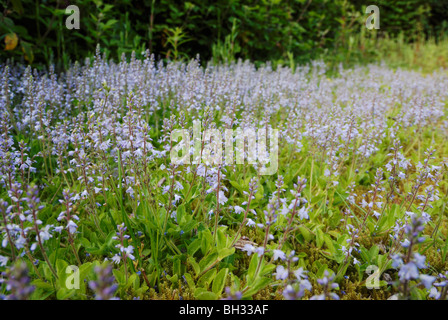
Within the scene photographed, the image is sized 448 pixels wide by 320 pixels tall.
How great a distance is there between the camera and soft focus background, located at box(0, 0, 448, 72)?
5.68 m

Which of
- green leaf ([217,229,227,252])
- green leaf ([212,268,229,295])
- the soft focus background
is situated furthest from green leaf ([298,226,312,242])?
the soft focus background

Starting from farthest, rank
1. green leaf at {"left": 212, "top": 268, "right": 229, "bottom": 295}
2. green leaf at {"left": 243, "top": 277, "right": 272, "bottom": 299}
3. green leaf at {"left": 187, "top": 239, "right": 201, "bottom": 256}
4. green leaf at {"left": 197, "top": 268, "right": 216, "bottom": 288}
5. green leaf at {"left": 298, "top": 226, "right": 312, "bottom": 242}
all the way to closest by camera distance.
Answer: green leaf at {"left": 298, "top": 226, "right": 312, "bottom": 242} < green leaf at {"left": 187, "top": 239, "right": 201, "bottom": 256} < green leaf at {"left": 197, "top": 268, "right": 216, "bottom": 288} < green leaf at {"left": 212, "top": 268, "right": 229, "bottom": 295} < green leaf at {"left": 243, "top": 277, "right": 272, "bottom": 299}

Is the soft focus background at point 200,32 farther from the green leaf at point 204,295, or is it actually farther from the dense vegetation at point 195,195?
the green leaf at point 204,295

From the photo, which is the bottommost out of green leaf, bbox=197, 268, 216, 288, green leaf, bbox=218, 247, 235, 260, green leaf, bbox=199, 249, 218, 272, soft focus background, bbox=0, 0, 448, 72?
green leaf, bbox=197, 268, 216, 288

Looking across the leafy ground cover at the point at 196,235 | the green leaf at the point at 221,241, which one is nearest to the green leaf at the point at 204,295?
the leafy ground cover at the point at 196,235

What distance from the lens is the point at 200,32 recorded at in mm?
8477

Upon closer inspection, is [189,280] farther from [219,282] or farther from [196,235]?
[196,235]

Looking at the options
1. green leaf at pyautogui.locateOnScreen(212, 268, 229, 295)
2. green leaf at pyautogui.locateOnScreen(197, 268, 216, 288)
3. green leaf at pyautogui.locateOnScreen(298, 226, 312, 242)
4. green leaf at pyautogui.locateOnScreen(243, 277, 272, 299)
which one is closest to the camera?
green leaf at pyautogui.locateOnScreen(243, 277, 272, 299)

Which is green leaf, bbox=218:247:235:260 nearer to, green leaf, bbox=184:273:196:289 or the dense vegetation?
the dense vegetation

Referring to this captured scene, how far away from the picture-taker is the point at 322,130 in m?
3.41

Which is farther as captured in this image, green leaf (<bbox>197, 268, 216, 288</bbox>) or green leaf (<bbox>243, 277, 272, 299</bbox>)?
green leaf (<bbox>197, 268, 216, 288</bbox>)

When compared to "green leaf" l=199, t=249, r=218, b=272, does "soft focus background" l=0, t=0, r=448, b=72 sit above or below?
above
